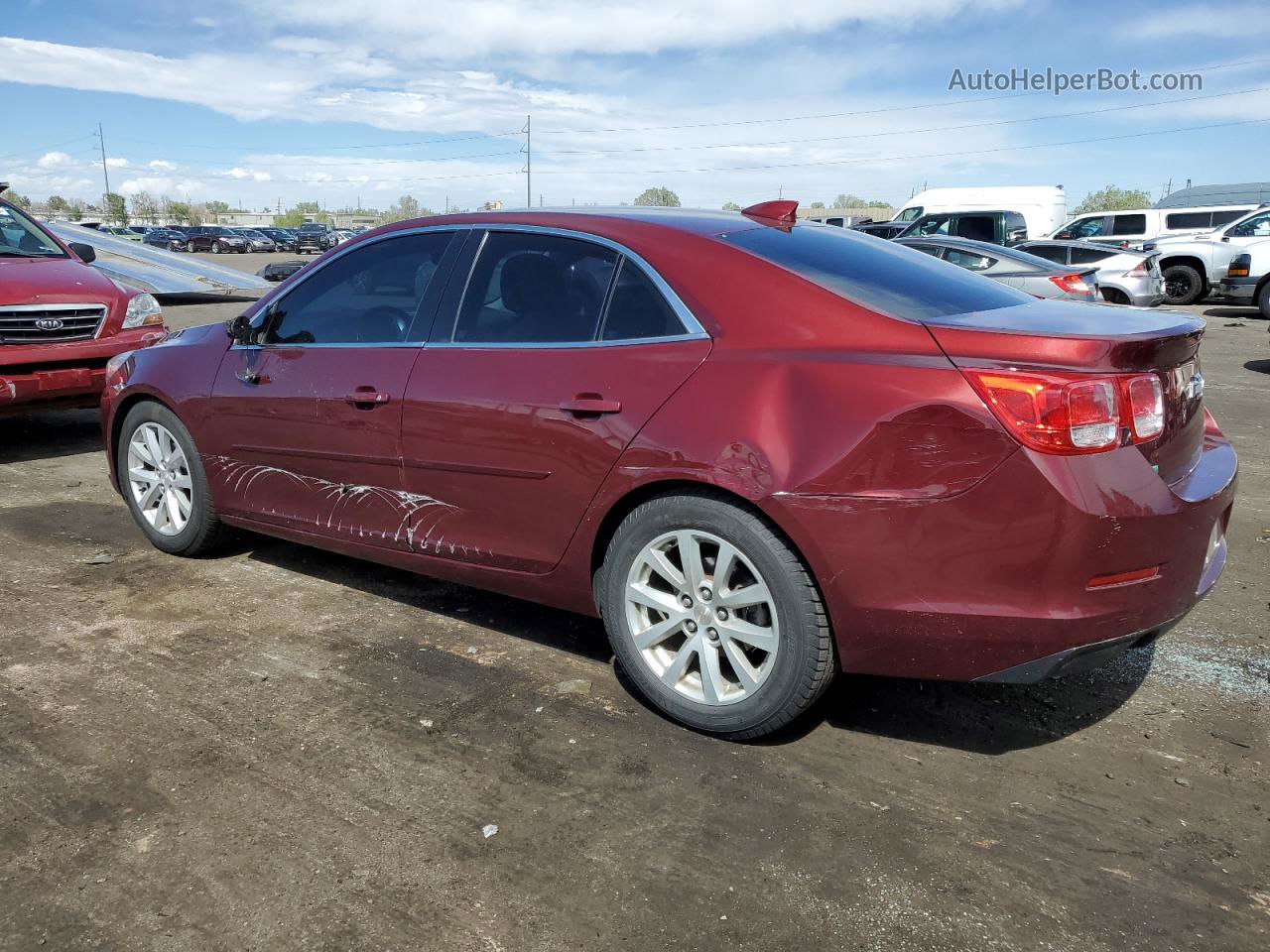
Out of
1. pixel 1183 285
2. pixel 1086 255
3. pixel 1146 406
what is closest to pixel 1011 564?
pixel 1146 406

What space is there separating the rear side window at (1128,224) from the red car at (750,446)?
23150mm

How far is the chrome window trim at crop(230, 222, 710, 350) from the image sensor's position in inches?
122

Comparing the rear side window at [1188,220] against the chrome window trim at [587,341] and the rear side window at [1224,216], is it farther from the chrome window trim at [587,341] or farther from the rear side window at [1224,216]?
the chrome window trim at [587,341]

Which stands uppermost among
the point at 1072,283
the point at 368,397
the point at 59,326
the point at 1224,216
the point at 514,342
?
the point at 1224,216

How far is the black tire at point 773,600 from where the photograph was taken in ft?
9.19

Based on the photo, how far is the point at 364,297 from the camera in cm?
402

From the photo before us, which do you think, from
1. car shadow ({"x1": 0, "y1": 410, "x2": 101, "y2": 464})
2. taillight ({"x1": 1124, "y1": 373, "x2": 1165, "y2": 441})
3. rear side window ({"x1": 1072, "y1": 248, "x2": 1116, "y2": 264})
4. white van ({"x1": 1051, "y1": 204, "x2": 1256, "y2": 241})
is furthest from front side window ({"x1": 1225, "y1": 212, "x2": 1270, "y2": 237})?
taillight ({"x1": 1124, "y1": 373, "x2": 1165, "y2": 441})

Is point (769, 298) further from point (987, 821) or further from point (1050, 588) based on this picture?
point (987, 821)

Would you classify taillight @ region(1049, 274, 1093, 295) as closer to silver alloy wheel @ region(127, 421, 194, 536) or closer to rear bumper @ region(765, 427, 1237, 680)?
rear bumper @ region(765, 427, 1237, 680)

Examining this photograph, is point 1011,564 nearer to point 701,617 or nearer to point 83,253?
point 701,617

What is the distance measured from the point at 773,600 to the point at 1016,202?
27.0 m

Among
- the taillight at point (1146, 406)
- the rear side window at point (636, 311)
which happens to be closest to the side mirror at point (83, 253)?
the rear side window at point (636, 311)

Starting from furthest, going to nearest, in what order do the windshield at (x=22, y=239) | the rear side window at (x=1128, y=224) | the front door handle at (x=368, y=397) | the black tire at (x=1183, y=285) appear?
the rear side window at (x=1128, y=224), the black tire at (x=1183, y=285), the windshield at (x=22, y=239), the front door handle at (x=368, y=397)

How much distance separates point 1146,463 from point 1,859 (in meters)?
2.99
